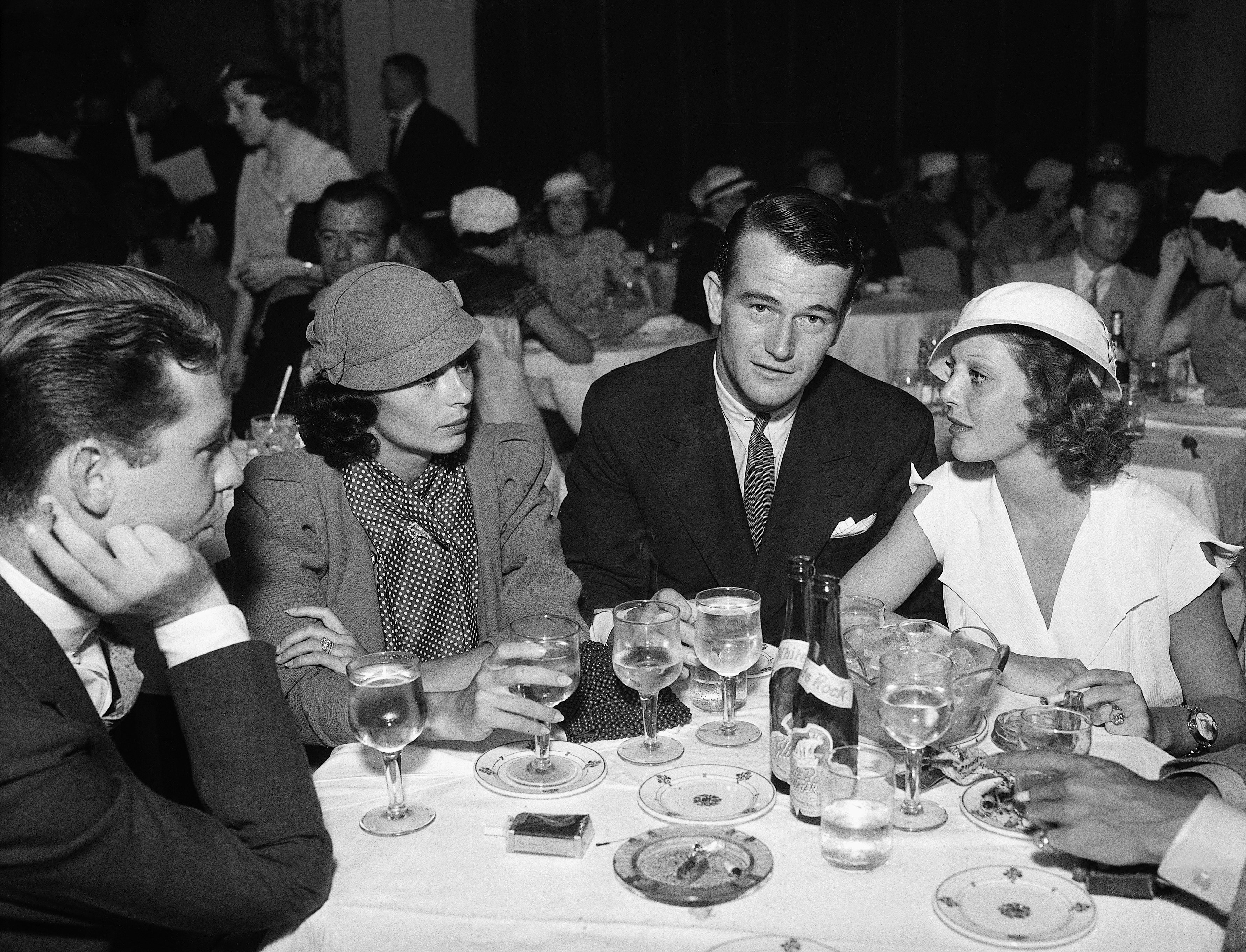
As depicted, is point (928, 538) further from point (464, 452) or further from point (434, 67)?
point (434, 67)

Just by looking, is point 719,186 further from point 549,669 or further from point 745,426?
point 549,669

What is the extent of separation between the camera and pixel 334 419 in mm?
2207

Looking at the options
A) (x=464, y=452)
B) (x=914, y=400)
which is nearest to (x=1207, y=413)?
(x=914, y=400)

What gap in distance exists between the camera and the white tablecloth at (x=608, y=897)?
4.17ft

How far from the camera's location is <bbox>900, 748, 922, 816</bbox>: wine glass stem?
4.94ft

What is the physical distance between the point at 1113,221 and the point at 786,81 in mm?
6143

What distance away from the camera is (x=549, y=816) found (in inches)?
57.9

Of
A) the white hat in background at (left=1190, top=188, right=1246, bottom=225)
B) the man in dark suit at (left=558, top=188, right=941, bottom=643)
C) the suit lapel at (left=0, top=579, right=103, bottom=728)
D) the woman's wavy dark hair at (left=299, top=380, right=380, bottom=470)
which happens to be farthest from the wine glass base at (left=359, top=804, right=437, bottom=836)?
the white hat in background at (left=1190, top=188, right=1246, bottom=225)

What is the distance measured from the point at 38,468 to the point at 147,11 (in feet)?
35.0

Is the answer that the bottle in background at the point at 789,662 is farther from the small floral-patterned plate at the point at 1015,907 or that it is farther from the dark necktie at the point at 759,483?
the dark necktie at the point at 759,483

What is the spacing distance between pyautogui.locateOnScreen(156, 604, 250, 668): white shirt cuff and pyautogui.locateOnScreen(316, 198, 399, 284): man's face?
3.12m

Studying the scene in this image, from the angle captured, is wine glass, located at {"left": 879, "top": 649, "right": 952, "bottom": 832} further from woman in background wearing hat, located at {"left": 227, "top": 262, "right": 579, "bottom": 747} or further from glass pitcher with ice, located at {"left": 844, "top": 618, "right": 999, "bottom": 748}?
woman in background wearing hat, located at {"left": 227, "top": 262, "right": 579, "bottom": 747}

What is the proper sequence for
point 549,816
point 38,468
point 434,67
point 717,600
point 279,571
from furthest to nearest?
point 434,67, point 279,571, point 717,600, point 549,816, point 38,468

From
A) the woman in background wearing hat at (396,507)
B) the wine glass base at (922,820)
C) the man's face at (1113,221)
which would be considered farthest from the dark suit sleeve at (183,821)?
the man's face at (1113,221)
